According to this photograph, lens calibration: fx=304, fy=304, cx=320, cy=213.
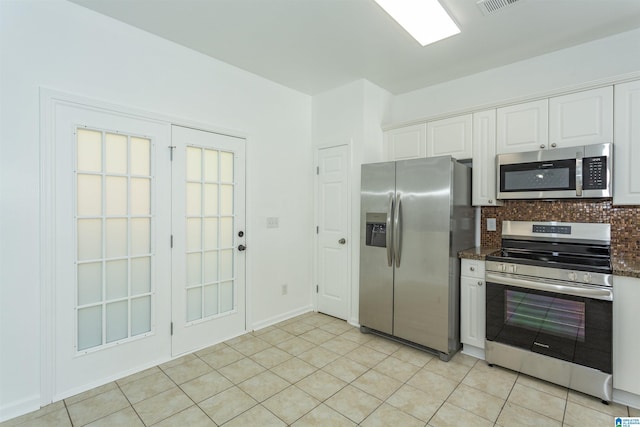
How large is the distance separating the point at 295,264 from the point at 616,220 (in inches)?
121

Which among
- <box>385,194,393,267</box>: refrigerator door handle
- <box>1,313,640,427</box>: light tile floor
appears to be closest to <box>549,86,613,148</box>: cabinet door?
<box>385,194,393,267</box>: refrigerator door handle

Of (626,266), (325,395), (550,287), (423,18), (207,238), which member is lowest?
(325,395)

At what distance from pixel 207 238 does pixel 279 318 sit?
134 centimetres

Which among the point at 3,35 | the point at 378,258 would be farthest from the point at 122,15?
the point at 378,258

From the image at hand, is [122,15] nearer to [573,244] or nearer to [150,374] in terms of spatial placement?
[150,374]

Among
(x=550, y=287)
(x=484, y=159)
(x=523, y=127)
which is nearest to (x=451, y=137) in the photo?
(x=484, y=159)

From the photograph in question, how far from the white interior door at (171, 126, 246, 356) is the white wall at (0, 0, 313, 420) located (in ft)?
0.51

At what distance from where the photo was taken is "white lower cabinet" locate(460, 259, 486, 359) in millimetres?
2684

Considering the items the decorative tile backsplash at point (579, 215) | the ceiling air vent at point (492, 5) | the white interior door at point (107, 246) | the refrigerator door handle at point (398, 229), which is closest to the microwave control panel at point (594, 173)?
the decorative tile backsplash at point (579, 215)

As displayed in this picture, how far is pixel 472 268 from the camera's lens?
2.73 m

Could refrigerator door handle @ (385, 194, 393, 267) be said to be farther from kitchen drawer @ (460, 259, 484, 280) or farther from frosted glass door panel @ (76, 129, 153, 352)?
frosted glass door panel @ (76, 129, 153, 352)

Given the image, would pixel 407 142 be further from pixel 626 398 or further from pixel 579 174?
pixel 626 398

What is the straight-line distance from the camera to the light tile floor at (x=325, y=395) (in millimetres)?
1942

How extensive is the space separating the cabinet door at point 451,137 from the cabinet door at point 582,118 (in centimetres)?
67
